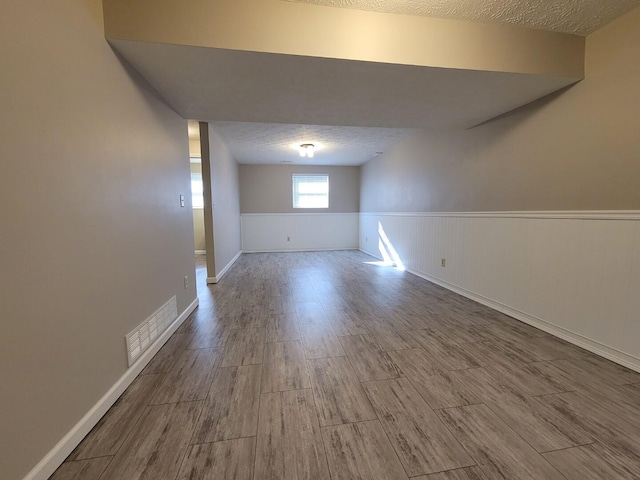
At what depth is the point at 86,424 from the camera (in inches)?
49.9

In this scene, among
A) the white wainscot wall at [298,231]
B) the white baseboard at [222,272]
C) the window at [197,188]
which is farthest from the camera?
the white wainscot wall at [298,231]

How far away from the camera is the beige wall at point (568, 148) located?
69.2 inches

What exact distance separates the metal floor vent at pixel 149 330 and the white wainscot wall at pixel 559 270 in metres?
3.15

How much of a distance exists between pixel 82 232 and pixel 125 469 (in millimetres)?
1028

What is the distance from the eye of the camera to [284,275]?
4.53 metres

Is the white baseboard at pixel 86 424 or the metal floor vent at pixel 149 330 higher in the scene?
the metal floor vent at pixel 149 330

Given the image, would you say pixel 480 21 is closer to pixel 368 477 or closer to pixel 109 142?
pixel 109 142

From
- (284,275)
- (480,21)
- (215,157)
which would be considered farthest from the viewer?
(284,275)

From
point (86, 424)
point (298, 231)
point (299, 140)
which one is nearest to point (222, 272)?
point (299, 140)

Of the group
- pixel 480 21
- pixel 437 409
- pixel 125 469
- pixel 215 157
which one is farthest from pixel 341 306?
pixel 215 157

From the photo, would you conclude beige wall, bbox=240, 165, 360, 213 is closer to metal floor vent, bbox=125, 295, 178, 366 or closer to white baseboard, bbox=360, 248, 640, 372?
white baseboard, bbox=360, 248, 640, 372

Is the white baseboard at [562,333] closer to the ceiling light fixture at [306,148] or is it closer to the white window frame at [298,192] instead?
the ceiling light fixture at [306,148]

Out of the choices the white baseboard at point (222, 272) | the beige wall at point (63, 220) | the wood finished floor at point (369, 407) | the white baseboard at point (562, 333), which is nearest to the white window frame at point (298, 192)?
the white baseboard at point (222, 272)

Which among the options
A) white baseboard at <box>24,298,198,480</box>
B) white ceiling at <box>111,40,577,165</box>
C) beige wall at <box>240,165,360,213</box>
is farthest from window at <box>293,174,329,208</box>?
white baseboard at <box>24,298,198,480</box>
